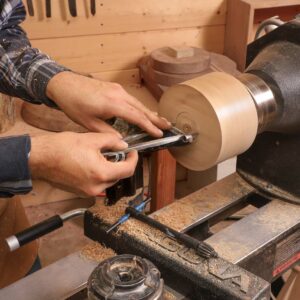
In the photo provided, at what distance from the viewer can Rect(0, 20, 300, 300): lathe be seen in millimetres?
777

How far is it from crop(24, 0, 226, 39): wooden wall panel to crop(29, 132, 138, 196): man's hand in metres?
1.46

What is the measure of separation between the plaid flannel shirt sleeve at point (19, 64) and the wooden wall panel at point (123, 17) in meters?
0.93

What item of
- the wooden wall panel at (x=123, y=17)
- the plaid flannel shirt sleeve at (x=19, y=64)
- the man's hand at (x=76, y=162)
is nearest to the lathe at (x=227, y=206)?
the man's hand at (x=76, y=162)

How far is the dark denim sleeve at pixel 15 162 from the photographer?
74 cm

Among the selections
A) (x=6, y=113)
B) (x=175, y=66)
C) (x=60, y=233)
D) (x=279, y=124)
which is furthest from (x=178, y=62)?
(x=279, y=124)

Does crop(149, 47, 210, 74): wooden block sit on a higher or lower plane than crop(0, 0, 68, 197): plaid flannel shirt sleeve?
lower

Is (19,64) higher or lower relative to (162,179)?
higher

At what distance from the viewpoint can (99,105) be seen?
899 mm

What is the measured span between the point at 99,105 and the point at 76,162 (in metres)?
0.18

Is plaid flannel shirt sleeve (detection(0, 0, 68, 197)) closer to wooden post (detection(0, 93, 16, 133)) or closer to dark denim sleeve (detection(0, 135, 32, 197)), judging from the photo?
dark denim sleeve (detection(0, 135, 32, 197))

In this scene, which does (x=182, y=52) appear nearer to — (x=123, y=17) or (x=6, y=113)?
(x=123, y=17)

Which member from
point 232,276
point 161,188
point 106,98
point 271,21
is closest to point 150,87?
point 161,188

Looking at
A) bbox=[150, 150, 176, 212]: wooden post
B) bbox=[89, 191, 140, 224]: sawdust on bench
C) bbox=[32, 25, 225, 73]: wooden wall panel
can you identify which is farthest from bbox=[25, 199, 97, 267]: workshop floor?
bbox=[89, 191, 140, 224]: sawdust on bench

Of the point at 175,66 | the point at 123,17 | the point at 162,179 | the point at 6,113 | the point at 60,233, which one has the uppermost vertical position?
the point at 123,17
